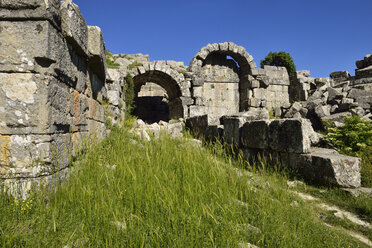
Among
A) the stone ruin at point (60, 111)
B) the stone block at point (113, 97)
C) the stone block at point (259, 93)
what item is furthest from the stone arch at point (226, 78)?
the stone block at point (113, 97)

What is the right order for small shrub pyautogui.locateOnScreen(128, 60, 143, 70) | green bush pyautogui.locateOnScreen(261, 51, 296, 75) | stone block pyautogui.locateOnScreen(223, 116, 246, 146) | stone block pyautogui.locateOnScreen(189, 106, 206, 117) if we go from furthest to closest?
green bush pyautogui.locateOnScreen(261, 51, 296, 75) → stone block pyautogui.locateOnScreen(189, 106, 206, 117) → small shrub pyautogui.locateOnScreen(128, 60, 143, 70) → stone block pyautogui.locateOnScreen(223, 116, 246, 146)

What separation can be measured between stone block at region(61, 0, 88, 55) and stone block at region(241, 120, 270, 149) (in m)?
3.69

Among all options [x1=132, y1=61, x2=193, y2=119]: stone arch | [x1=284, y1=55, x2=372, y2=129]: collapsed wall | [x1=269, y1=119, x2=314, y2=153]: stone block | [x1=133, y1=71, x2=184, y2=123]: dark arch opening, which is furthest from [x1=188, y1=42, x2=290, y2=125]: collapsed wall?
[x1=269, y1=119, x2=314, y2=153]: stone block

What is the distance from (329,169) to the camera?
3.61 meters

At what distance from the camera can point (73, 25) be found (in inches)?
99.1

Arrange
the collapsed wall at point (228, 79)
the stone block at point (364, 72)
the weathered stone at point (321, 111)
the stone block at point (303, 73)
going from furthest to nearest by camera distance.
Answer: the stone block at point (303, 73) → the collapsed wall at point (228, 79) → the stone block at point (364, 72) → the weathered stone at point (321, 111)

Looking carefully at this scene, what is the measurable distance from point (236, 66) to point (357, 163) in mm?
11674

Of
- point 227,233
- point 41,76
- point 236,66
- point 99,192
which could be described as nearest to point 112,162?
point 99,192

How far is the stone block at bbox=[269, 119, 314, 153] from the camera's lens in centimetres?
400

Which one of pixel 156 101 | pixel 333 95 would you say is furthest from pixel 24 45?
pixel 156 101

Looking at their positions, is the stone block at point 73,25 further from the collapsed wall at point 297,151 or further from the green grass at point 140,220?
the collapsed wall at point 297,151

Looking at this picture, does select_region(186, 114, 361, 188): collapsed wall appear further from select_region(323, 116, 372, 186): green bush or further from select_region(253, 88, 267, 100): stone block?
select_region(253, 88, 267, 100): stone block

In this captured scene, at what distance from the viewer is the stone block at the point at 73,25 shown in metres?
2.40

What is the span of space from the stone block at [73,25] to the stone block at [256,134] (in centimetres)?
369
